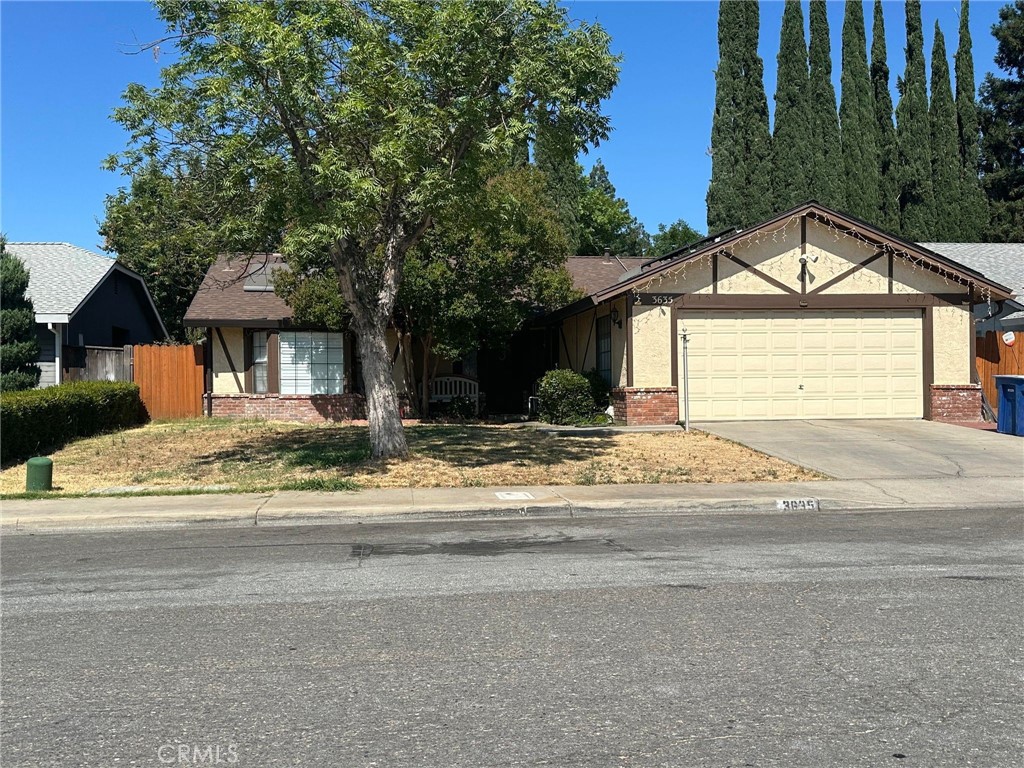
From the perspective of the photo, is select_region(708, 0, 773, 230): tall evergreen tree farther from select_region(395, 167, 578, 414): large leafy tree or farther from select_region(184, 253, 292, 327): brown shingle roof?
select_region(184, 253, 292, 327): brown shingle roof

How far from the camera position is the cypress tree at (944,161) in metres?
40.8

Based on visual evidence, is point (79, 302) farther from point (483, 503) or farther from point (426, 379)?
point (483, 503)

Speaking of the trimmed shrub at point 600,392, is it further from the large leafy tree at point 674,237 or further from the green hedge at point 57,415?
the large leafy tree at point 674,237

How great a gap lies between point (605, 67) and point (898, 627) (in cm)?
990

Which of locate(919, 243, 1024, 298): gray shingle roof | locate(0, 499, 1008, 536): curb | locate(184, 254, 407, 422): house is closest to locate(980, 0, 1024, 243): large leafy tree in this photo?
locate(919, 243, 1024, 298): gray shingle roof

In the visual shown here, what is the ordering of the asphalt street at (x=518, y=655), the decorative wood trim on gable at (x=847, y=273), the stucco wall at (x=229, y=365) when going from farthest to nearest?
the stucco wall at (x=229, y=365) → the decorative wood trim on gable at (x=847, y=273) → the asphalt street at (x=518, y=655)

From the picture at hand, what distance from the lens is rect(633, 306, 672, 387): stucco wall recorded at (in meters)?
20.2

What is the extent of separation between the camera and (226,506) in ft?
37.8

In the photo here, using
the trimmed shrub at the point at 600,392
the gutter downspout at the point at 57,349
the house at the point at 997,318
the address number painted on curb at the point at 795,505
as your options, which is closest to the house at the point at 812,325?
the trimmed shrub at the point at 600,392

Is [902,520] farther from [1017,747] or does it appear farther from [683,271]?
[683,271]

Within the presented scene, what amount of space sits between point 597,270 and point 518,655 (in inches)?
971

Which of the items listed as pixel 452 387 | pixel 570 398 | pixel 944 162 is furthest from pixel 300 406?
pixel 944 162

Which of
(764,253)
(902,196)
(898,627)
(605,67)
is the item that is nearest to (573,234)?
(902,196)

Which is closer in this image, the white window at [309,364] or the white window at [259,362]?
the white window at [309,364]
